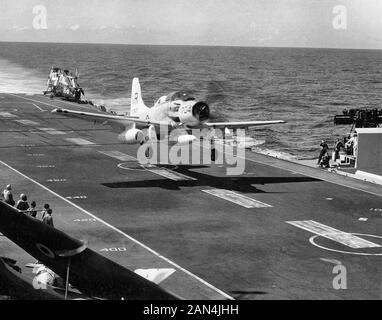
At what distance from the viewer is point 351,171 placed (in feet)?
148

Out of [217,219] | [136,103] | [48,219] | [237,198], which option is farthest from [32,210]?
[136,103]

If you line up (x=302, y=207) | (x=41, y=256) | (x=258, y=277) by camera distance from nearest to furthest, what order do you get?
(x=41, y=256) < (x=258, y=277) < (x=302, y=207)

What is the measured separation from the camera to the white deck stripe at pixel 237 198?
3484 cm

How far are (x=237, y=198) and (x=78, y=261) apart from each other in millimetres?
23497

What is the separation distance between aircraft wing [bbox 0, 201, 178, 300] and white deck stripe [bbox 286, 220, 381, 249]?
1586cm

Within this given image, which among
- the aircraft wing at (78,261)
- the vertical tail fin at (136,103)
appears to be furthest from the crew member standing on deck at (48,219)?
the vertical tail fin at (136,103)

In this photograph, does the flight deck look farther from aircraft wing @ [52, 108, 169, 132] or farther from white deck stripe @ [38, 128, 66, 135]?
white deck stripe @ [38, 128, 66, 135]

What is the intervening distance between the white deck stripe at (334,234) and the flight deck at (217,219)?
48 millimetres

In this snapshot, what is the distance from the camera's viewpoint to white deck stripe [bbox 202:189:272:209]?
34.8 metres

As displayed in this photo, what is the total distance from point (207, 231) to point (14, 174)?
18354 mm

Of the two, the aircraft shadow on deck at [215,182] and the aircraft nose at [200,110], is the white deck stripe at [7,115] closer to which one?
the aircraft shadow on deck at [215,182]

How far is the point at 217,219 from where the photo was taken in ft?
104
